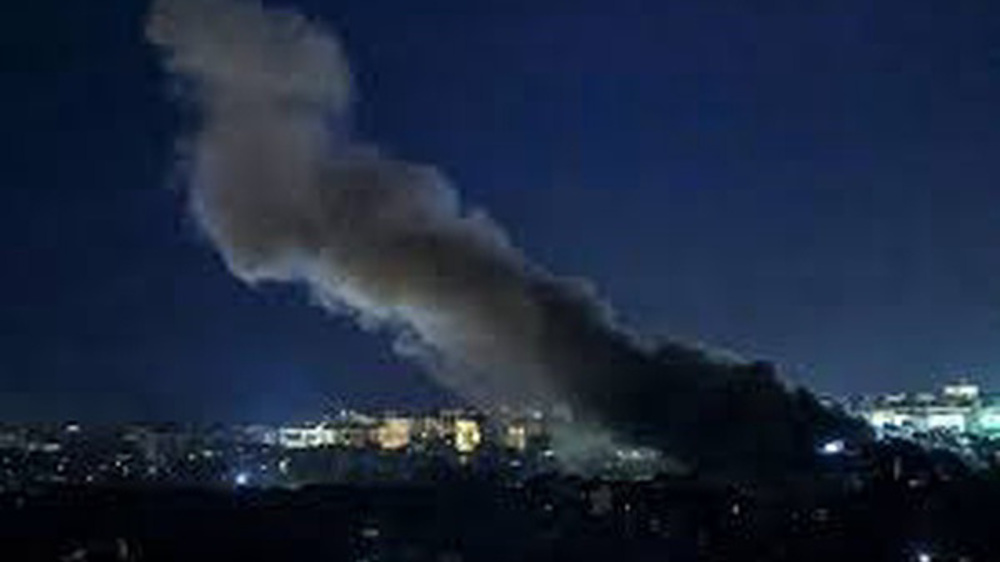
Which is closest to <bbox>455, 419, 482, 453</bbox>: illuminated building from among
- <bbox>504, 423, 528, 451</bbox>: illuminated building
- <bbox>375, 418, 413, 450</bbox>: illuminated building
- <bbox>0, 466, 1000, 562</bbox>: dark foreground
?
<bbox>375, 418, 413, 450</bbox>: illuminated building

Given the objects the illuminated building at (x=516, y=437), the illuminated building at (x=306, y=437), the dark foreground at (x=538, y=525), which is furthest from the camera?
the illuminated building at (x=306, y=437)

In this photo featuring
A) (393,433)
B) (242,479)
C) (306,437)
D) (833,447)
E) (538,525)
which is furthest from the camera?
(306,437)

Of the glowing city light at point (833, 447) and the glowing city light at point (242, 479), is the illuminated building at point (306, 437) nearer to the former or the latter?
the glowing city light at point (242, 479)

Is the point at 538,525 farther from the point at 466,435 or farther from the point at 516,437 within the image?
the point at 466,435

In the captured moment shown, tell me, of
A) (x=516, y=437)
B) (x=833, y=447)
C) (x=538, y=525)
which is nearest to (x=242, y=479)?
(x=516, y=437)

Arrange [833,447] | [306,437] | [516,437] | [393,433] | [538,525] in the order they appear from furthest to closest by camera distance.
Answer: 1. [306,437]
2. [393,433]
3. [516,437]
4. [833,447]
5. [538,525]

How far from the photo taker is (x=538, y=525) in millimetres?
69250

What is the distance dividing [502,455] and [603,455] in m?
20.6

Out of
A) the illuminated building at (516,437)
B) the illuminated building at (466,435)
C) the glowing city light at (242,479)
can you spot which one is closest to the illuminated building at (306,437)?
the illuminated building at (466,435)

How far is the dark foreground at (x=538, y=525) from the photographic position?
59.9 m

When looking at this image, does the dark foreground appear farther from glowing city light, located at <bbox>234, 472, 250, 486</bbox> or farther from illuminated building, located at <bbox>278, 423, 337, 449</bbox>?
illuminated building, located at <bbox>278, 423, 337, 449</bbox>

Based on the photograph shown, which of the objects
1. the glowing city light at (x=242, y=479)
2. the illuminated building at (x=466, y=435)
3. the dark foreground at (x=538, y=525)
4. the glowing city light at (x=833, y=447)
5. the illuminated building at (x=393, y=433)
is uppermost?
the illuminated building at (x=393, y=433)

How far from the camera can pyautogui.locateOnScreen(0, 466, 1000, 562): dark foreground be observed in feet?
197

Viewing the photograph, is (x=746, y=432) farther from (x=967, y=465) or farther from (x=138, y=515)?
(x=138, y=515)
